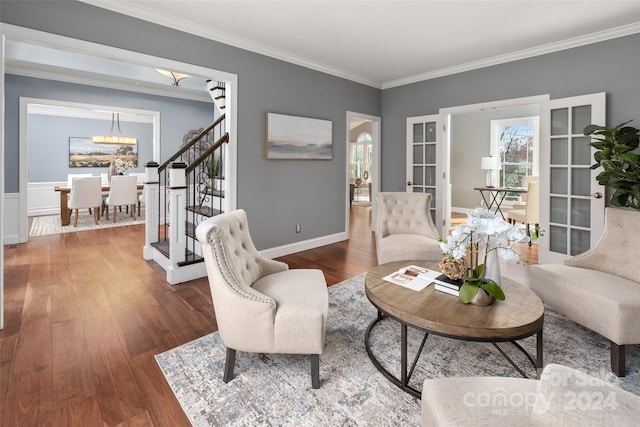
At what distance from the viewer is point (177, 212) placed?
11.8ft

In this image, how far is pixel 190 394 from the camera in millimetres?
1820

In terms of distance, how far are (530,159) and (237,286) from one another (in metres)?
8.16

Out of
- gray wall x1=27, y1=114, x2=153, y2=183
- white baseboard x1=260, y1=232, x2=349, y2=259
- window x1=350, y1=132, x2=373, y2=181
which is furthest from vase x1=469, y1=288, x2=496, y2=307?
window x1=350, y1=132, x2=373, y2=181

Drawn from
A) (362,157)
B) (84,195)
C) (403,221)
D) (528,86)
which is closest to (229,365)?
(403,221)

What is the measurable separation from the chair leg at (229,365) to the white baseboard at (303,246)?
253 centimetres

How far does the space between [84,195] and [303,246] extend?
4.88 m

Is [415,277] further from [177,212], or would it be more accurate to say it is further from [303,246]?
[303,246]

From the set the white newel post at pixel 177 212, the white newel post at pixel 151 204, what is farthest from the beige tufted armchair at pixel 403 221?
the white newel post at pixel 151 204

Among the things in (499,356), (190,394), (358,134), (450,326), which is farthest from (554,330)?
(358,134)

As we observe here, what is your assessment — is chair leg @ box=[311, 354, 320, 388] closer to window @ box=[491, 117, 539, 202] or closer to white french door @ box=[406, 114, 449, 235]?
white french door @ box=[406, 114, 449, 235]

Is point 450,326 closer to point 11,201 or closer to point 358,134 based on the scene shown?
point 11,201

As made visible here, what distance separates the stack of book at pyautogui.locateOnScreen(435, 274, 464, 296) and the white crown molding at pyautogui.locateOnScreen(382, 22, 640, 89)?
3760 millimetres

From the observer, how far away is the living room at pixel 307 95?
10.1 feet

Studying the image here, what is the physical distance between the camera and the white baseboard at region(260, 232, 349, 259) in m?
4.58
